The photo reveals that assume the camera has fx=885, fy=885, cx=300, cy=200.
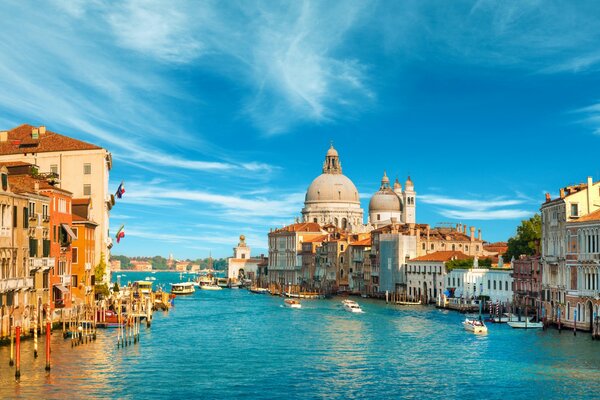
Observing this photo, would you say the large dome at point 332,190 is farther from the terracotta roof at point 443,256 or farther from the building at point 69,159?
the building at point 69,159

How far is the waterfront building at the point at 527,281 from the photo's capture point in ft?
198

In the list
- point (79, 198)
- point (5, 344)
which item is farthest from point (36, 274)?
point (79, 198)

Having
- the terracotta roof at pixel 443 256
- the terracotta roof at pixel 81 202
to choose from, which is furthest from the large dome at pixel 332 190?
the terracotta roof at pixel 81 202

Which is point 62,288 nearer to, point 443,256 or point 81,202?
point 81,202

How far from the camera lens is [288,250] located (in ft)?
458

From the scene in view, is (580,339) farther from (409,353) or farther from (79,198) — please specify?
(79,198)

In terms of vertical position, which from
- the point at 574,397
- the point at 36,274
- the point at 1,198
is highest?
the point at 1,198

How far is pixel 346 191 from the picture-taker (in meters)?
157

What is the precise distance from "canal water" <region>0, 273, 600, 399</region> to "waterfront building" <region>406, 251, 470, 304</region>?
27441 millimetres

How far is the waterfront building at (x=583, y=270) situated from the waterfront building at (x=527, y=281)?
28.6ft

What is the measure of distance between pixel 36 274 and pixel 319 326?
21054 mm

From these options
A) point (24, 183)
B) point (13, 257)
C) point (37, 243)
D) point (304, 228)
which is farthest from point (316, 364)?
point (304, 228)

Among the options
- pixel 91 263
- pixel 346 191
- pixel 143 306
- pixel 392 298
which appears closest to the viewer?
pixel 91 263

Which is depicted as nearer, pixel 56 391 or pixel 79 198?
pixel 56 391
